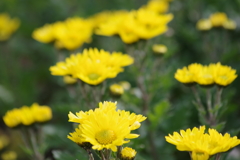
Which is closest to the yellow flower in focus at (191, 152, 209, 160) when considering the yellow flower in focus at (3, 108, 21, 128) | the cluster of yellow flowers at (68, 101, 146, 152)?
the cluster of yellow flowers at (68, 101, 146, 152)

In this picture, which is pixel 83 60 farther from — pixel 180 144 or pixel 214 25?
pixel 214 25

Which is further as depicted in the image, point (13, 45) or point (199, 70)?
point (13, 45)

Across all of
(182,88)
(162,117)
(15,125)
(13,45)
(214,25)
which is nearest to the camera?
(15,125)

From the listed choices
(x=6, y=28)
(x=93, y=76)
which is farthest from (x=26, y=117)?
(x=6, y=28)

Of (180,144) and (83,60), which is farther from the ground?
(83,60)

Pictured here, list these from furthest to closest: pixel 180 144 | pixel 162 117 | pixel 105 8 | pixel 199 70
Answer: pixel 105 8 < pixel 162 117 < pixel 199 70 < pixel 180 144

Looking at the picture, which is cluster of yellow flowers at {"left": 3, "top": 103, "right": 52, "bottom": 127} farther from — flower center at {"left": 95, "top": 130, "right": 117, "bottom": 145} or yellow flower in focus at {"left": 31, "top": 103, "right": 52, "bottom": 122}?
flower center at {"left": 95, "top": 130, "right": 117, "bottom": 145}

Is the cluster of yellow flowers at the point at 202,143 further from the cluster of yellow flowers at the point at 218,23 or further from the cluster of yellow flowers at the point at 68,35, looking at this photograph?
the cluster of yellow flowers at the point at 218,23

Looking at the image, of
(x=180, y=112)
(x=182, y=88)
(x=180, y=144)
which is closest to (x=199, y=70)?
(x=180, y=144)

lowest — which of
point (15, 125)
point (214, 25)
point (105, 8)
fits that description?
point (15, 125)
